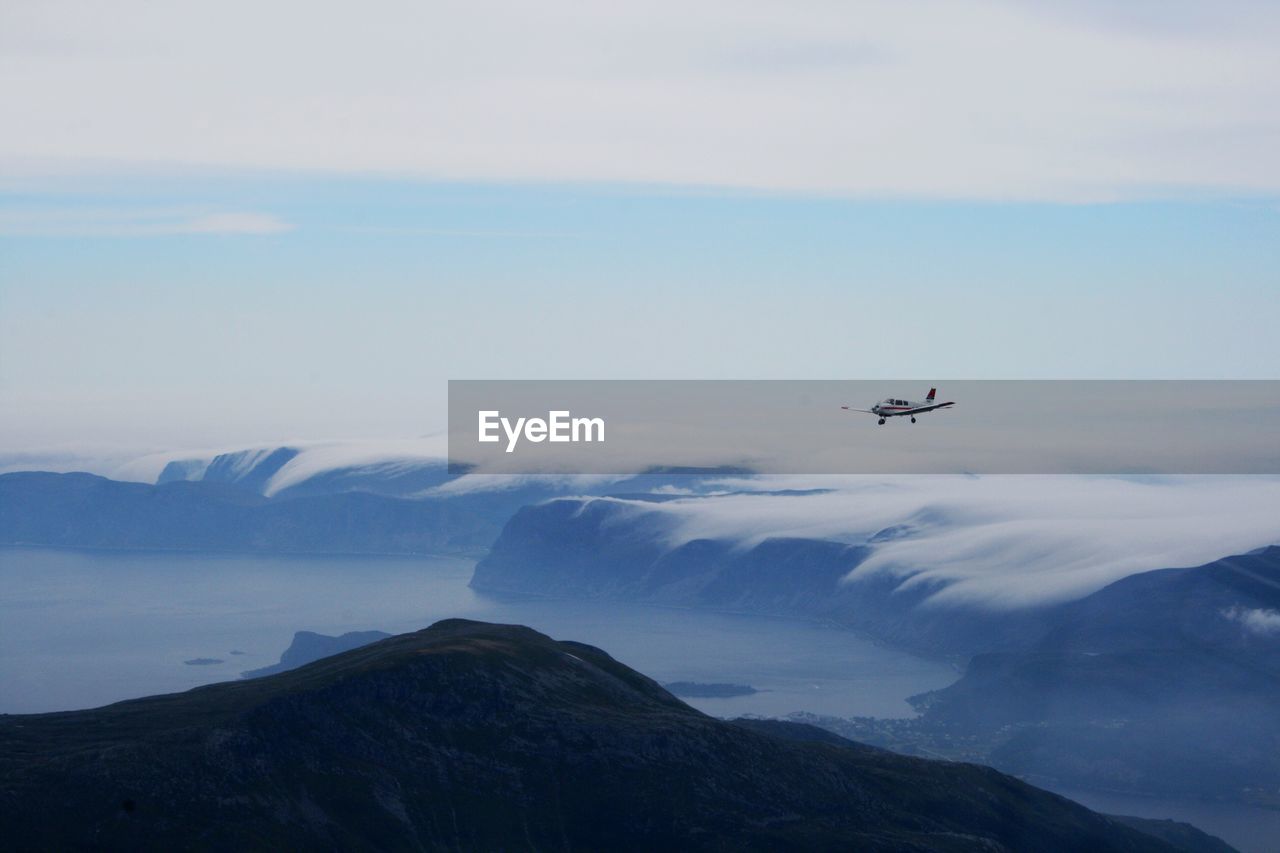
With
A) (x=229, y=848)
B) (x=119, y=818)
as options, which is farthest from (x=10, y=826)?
(x=229, y=848)

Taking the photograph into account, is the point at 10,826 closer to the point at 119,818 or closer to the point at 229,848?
the point at 119,818
